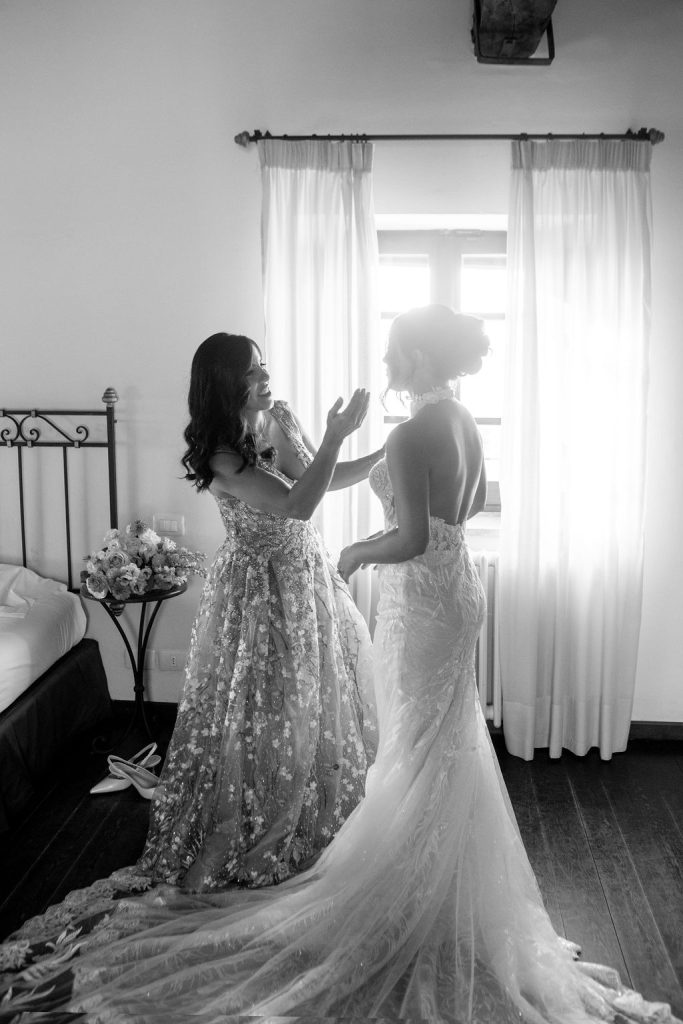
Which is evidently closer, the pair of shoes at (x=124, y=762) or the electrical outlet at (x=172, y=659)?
the pair of shoes at (x=124, y=762)

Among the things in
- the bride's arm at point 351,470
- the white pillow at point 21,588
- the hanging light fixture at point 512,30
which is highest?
the hanging light fixture at point 512,30

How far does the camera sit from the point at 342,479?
306 cm

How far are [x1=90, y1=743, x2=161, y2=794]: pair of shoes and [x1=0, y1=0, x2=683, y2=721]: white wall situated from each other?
2.21ft

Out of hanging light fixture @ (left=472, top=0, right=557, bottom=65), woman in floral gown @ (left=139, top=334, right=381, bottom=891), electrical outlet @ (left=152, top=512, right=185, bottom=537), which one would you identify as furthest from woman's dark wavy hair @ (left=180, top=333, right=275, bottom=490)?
hanging light fixture @ (left=472, top=0, right=557, bottom=65)

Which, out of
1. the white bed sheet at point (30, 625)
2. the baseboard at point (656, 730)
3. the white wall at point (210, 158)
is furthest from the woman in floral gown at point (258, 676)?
the baseboard at point (656, 730)

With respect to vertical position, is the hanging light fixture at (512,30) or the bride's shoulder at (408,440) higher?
the hanging light fixture at (512,30)

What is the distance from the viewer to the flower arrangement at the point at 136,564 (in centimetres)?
341

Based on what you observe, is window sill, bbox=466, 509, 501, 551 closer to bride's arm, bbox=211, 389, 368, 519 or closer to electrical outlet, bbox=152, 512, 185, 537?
electrical outlet, bbox=152, 512, 185, 537

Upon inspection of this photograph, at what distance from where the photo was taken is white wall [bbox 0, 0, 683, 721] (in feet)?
11.5

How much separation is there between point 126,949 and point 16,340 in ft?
8.81

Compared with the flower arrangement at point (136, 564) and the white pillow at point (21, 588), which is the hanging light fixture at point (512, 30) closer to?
the flower arrangement at point (136, 564)

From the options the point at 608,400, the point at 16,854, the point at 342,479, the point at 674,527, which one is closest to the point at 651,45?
the point at 608,400

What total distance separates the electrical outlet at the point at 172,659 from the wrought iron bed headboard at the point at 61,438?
0.52 meters

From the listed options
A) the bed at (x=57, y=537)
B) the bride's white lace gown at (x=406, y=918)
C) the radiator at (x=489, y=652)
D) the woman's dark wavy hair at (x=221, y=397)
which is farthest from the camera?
the radiator at (x=489, y=652)
